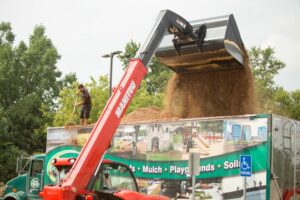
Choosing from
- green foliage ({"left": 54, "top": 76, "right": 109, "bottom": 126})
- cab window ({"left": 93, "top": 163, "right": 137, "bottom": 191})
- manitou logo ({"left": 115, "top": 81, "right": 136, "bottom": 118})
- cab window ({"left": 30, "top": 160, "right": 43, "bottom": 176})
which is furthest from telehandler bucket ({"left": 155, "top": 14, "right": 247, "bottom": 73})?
green foliage ({"left": 54, "top": 76, "right": 109, "bottom": 126})

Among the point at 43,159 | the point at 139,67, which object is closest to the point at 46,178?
the point at 43,159

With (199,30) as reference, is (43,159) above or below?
below

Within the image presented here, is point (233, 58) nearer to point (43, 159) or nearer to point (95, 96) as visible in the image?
point (43, 159)

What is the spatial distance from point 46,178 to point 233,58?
676 centimetres

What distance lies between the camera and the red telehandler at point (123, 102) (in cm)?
749

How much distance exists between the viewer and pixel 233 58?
1223 cm

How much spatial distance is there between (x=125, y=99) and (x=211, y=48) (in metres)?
3.98

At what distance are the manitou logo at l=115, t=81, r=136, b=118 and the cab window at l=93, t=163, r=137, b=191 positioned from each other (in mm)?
929

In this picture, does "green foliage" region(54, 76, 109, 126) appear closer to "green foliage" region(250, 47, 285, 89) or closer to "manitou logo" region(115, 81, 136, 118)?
"green foliage" region(250, 47, 285, 89)

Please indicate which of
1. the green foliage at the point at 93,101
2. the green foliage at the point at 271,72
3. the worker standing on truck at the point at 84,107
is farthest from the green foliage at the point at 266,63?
the worker standing on truck at the point at 84,107

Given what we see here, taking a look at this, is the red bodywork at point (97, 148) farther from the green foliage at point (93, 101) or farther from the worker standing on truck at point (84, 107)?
the green foliage at point (93, 101)

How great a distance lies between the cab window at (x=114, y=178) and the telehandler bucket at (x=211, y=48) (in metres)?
4.64

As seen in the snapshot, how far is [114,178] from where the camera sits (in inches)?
325

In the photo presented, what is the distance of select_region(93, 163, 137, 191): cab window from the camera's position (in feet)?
26.2
